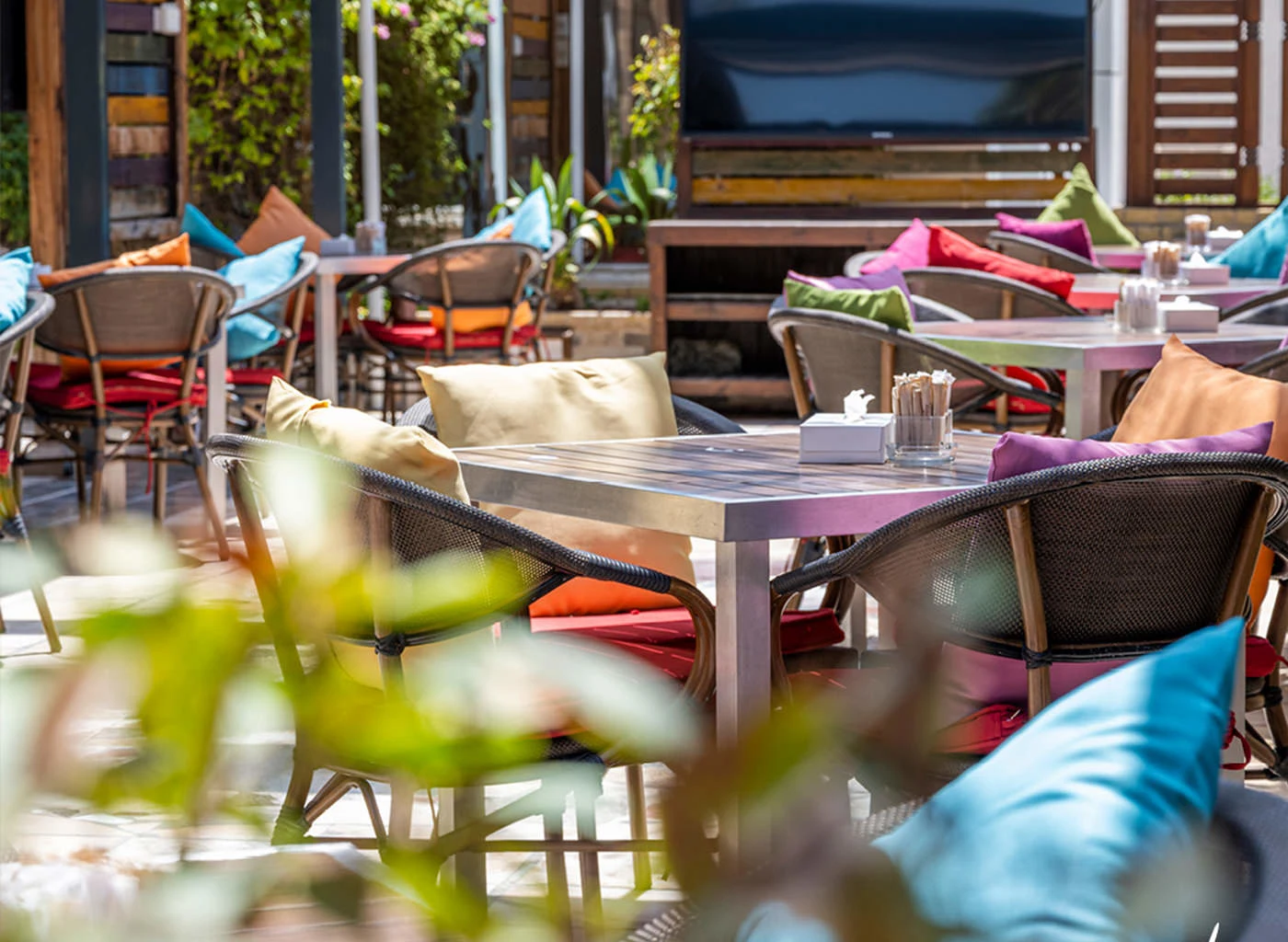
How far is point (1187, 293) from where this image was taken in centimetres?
539

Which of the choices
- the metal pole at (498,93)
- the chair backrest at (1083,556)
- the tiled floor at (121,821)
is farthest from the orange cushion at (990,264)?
the metal pole at (498,93)

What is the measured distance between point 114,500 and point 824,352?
2.74 metres

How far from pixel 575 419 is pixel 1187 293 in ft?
9.94

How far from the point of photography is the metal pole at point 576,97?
11.9 metres

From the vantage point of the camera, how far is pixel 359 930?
1.54 feet

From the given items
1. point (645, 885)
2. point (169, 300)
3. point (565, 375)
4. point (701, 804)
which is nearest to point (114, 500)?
point (169, 300)

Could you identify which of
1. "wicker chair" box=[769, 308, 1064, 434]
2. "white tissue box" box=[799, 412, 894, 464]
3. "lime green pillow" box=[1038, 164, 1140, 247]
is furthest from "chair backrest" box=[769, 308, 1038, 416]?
"lime green pillow" box=[1038, 164, 1140, 247]

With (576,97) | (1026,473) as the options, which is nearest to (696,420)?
(1026,473)

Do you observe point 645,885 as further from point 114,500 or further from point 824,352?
point 114,500

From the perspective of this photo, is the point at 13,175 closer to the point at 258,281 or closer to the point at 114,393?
the point at 258,281

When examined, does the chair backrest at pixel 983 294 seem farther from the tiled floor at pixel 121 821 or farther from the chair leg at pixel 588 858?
the tiled floor at pixel 121 821

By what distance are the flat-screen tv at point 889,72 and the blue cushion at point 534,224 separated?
64.2 inches

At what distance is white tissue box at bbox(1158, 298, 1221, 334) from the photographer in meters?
4.15

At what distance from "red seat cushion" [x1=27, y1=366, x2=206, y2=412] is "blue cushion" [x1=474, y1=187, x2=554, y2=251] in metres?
2.05
